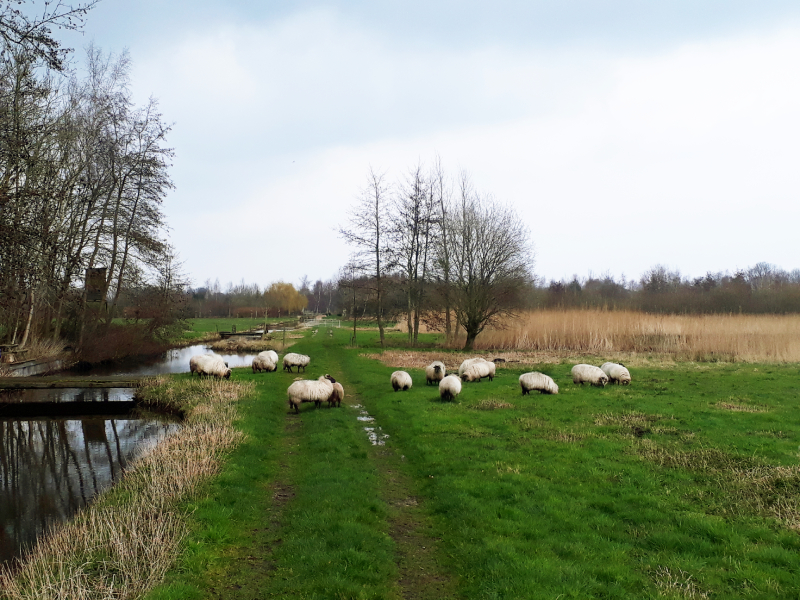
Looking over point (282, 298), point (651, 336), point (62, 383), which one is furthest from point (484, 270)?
point (282, 298)

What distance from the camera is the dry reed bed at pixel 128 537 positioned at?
500cm

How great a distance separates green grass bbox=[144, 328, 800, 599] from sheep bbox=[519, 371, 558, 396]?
218 centimetres

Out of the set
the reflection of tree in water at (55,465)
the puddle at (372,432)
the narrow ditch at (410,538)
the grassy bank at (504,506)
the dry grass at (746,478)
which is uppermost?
the dry grass at (746,478)

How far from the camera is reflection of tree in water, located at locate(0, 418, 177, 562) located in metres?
8.40

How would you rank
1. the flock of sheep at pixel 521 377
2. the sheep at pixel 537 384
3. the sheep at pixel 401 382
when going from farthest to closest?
the sheep at pixel 401 382
the sheep at pixel 537 384
the flock of sheep at pixel 521 377

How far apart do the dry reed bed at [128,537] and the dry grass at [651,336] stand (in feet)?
79.8

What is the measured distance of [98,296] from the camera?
1168 inches

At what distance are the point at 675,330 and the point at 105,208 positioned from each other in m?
34.0

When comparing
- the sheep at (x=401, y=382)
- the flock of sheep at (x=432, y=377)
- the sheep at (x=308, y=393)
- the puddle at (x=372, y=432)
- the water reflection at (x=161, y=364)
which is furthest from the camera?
the water reflection at (x=161, y=364)

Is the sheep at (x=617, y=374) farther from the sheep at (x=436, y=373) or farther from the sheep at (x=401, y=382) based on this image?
the sheep at (x=401, y=382)

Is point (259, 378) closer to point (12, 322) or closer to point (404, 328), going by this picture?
point (12, 322)

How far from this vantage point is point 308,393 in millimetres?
14352

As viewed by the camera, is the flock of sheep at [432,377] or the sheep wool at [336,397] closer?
the flock of sheep at [432,377]

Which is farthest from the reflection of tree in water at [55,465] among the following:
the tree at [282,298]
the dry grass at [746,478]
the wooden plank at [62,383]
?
the tree at [282,298]
